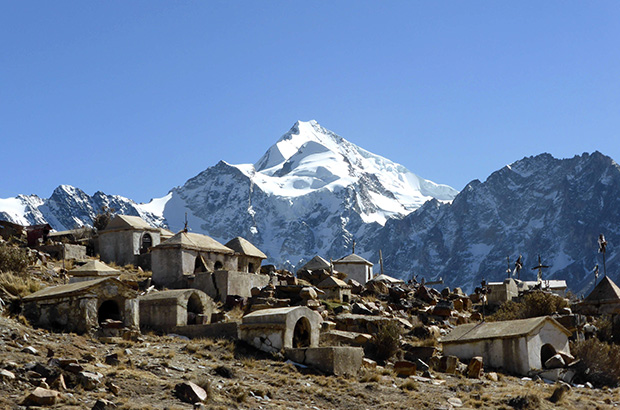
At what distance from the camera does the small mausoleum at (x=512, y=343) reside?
105 ft

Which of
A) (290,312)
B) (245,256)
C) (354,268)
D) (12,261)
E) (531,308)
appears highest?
(354,268)

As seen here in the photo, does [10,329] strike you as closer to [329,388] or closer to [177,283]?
[329,388]

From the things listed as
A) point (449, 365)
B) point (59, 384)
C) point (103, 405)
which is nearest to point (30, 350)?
point (59, 384)

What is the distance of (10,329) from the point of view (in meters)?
24.1

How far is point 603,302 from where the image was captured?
40969mm

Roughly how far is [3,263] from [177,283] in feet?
30.8

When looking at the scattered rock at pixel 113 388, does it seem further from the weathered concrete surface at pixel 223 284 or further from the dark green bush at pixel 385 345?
the weathered concrete surface at pixel 223 284

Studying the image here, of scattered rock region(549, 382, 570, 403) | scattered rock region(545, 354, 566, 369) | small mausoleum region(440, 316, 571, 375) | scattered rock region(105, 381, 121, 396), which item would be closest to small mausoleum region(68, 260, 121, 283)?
small mausoleum region(440, 316, 571, 375)

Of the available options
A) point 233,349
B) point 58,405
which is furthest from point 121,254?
point 58,405

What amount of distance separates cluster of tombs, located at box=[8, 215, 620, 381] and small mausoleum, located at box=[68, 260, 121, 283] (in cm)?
5

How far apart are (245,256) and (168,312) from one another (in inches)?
647

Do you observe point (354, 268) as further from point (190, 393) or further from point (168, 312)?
point (190, 393)

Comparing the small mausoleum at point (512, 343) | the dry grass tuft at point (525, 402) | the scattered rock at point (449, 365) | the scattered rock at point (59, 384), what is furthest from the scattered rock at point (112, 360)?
the small mausoleum at point (512, 343)

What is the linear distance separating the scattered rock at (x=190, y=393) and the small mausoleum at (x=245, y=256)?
2511 centimetres
